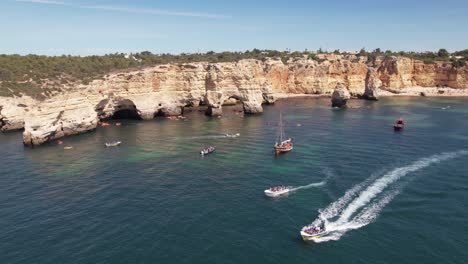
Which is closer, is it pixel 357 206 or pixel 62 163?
pixel 357 206

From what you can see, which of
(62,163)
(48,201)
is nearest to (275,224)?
(48,201)

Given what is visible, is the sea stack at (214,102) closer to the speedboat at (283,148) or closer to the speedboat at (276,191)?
the speedboat at (283,148)

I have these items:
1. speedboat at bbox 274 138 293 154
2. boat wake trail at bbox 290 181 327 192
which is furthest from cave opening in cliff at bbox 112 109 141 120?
boat wake trail at bbox 290 181 327 192

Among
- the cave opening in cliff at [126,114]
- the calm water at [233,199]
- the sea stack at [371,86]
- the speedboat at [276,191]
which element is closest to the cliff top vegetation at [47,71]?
the cave opening in cliff at [126,114]

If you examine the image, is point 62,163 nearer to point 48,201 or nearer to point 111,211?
point 48,201

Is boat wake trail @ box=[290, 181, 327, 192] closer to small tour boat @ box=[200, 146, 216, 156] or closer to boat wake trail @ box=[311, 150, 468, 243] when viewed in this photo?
boat wake trail @ box=[311, 150, 468, 243]

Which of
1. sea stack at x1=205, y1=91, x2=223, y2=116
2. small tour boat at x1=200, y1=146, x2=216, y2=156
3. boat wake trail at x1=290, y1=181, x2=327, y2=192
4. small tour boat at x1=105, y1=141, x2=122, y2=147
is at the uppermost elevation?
sea stack at x1=205, y1=91, x2=223, y2=116

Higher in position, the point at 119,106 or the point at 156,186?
the point at 119,106
